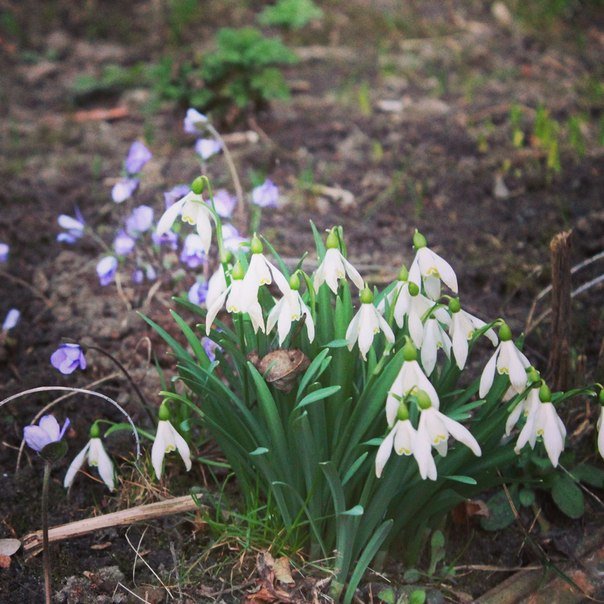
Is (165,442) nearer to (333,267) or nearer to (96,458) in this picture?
(96,458)

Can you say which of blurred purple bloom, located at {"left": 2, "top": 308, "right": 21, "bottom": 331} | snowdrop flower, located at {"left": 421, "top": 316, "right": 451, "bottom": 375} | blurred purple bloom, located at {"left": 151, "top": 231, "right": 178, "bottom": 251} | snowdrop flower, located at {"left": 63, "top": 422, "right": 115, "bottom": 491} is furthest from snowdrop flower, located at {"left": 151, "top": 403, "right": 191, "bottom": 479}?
blurred purple bloom, located at {"left": 2, "top": 308, "right": 21, "bottom": 331}

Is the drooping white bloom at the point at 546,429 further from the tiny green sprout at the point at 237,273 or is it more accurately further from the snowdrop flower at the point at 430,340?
the tiny green sprout at the point at 237,273

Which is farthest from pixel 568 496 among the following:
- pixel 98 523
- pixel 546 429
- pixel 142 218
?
pixel 142 218

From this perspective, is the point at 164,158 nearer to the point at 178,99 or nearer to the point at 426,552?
the point at 178,99

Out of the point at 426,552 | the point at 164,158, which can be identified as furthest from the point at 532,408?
the point at 164,158

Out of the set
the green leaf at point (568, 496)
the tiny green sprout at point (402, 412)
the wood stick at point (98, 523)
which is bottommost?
the green leaf at point (568, 496)

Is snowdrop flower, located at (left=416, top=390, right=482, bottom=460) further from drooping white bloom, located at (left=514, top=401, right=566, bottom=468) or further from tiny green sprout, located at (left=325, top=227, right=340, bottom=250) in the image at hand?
tiny green sprout, located at (left=325, top=227, right=340, bottom=250)

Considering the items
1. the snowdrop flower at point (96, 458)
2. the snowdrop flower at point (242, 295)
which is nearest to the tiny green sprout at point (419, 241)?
the snowdrop flower at point (242, 295)
